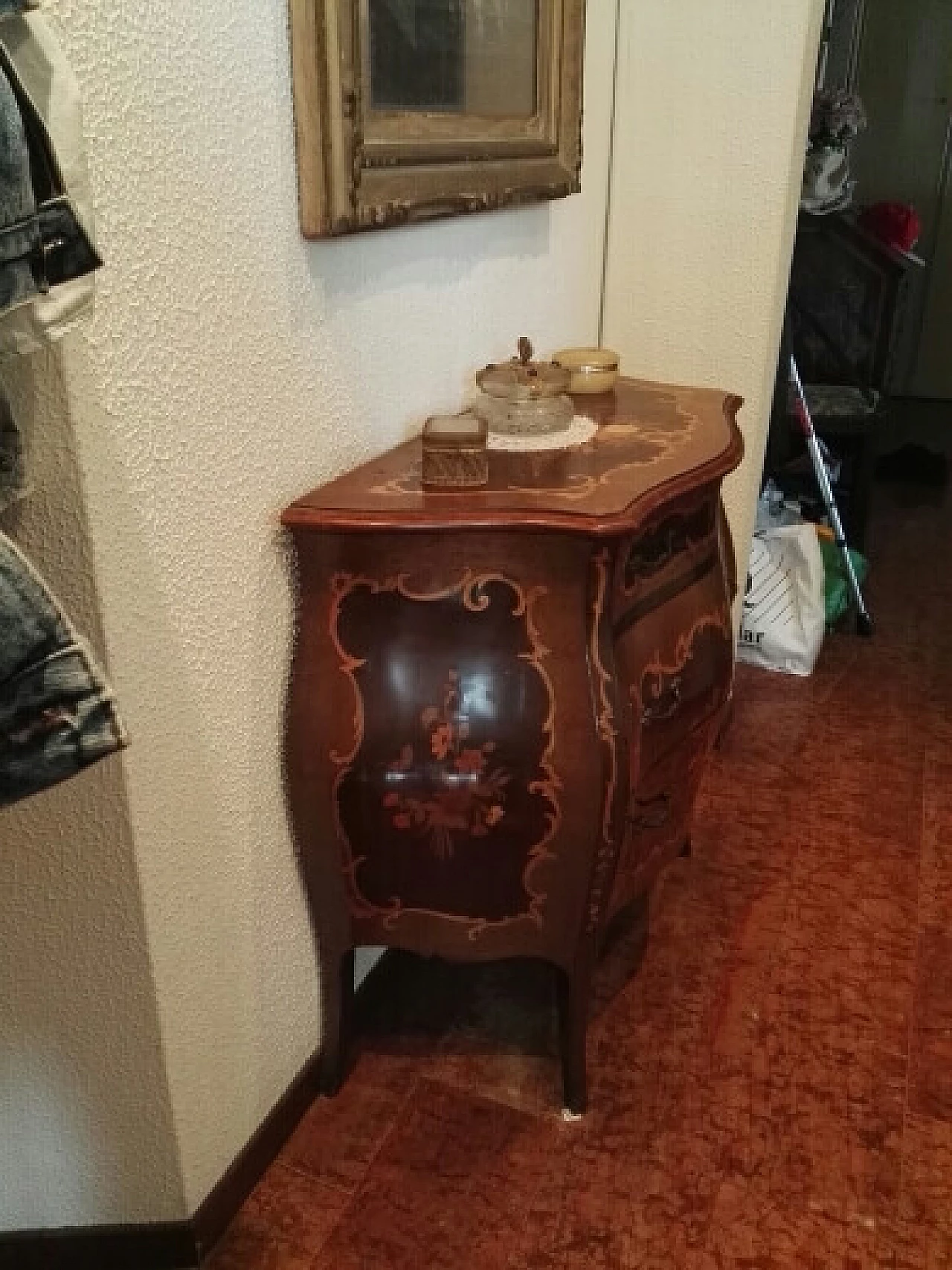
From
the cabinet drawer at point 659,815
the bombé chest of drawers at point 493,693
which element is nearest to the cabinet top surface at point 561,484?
the bombé chest of drawers at point 493,693

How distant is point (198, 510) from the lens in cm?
100

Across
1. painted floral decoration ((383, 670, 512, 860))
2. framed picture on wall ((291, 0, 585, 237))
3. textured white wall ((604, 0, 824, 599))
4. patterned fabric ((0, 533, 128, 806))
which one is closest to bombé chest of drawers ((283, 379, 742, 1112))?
painted floral decoration ((383, 670, 512, 860))

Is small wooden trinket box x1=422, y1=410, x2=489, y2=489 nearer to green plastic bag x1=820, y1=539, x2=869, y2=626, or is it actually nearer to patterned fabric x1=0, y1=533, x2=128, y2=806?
patterned fabric x1=0, y1=533, x2=128, y2=806

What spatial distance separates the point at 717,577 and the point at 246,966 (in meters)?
0.77

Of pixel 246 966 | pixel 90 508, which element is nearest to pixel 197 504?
pixel 90 508

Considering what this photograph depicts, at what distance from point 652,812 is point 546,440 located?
0.49 meters

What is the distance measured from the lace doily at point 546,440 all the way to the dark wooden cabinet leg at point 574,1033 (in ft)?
2.10

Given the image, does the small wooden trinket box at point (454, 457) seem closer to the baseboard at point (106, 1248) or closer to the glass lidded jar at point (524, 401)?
the glass lidded jar at point (524, 401)

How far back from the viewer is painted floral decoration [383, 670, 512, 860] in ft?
3.81

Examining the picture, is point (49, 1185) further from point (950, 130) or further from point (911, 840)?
point (950, 130)

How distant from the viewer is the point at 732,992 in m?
1.59

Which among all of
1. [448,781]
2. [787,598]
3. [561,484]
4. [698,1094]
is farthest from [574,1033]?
[787,598]

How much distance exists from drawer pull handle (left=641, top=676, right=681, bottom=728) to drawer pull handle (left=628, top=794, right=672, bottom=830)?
102 mm

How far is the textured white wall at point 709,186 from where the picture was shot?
1874 mm
